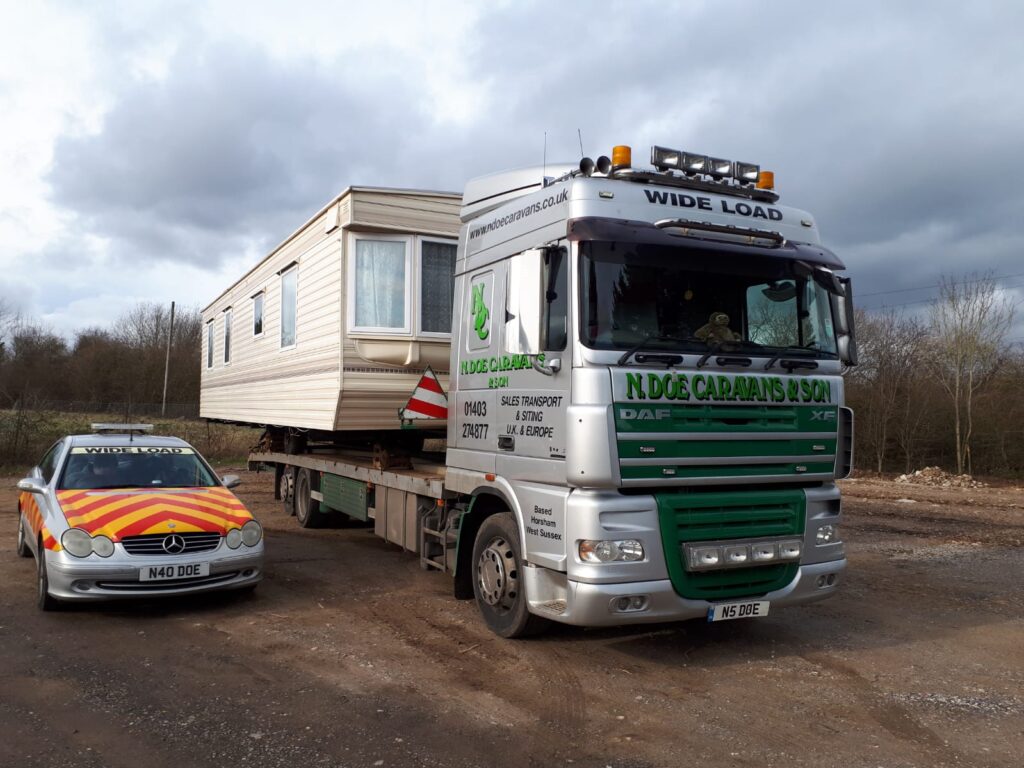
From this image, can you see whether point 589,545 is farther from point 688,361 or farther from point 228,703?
point 228,703

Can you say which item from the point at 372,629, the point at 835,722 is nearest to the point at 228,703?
the point at 372,629

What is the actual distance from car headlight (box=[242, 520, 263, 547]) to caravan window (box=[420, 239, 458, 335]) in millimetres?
2466

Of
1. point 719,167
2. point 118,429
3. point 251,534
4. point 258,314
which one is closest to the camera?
point 719,167

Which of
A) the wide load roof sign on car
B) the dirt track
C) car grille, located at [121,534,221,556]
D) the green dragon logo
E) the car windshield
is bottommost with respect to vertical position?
the dirt track

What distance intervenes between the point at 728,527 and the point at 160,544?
4365mm

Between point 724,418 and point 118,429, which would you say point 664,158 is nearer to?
point 724,418

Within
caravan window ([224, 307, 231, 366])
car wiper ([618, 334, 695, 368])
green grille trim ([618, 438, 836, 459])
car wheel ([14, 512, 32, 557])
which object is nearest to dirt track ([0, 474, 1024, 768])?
car wheel ([14, 512, 32, 557])

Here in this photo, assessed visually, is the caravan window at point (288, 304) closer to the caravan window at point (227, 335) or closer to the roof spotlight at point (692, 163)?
the caravan window at point (227, 335)

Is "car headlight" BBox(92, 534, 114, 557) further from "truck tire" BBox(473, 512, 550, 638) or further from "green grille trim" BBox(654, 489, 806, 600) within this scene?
"green grille trim" BBox(654, 489, 806, 600)

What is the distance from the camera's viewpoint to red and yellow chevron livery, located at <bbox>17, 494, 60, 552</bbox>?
6.26 meters

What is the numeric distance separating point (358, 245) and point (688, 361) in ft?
13.8

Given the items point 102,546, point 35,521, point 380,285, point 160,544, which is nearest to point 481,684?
point 160,544

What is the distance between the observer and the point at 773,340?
5508mm

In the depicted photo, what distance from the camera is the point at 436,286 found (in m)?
8.16
